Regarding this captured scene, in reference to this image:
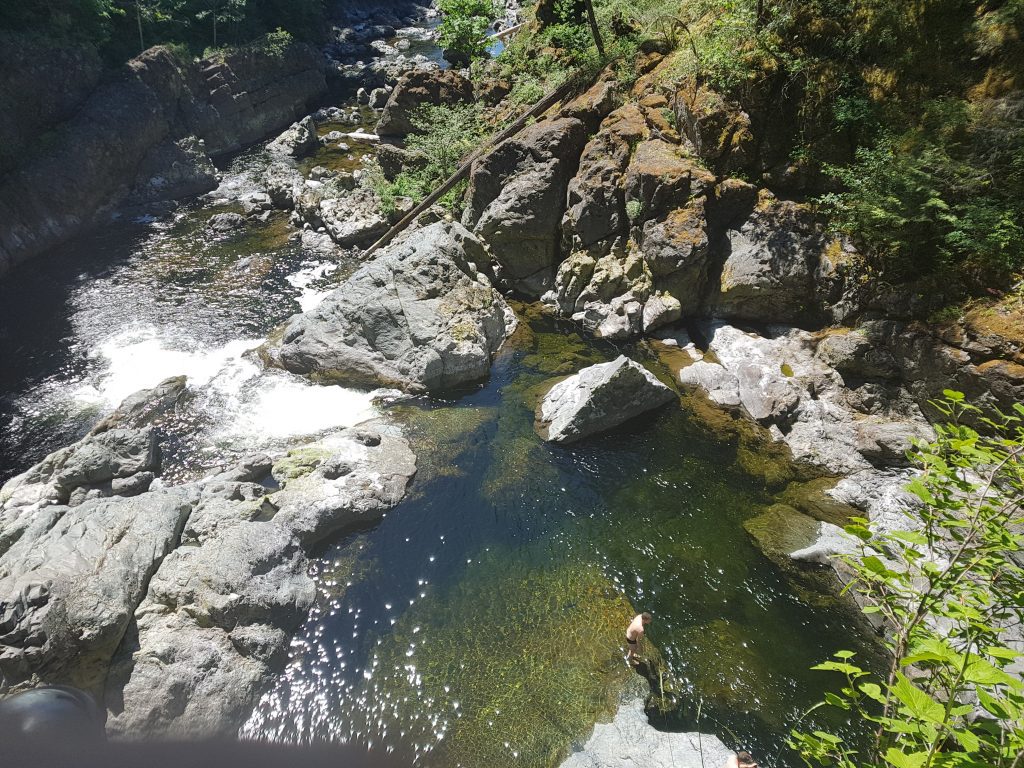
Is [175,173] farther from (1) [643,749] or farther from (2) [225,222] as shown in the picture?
(1) [643,749]

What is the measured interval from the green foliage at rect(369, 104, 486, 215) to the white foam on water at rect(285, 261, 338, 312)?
352cm

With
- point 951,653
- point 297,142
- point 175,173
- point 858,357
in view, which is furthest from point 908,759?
point 297,142

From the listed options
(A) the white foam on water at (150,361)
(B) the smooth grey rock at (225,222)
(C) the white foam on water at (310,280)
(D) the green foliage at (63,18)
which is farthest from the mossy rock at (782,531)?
(D) the green foliage at (63,18)

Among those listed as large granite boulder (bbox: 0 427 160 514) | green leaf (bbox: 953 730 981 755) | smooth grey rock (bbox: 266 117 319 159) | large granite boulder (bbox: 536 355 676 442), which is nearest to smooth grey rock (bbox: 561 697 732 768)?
large granite boulder (bbox: 536 355 676 442)

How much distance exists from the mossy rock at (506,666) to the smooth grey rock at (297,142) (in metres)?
26.8

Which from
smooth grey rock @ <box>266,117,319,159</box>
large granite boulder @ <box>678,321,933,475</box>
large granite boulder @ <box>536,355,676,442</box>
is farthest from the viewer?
smooth grey rock @ <box>266,117,319,159</box>

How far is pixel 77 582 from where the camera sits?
26.7ft

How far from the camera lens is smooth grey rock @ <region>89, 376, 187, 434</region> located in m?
13.0

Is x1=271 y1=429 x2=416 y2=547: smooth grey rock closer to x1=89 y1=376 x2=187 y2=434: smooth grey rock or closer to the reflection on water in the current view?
the reflection on water

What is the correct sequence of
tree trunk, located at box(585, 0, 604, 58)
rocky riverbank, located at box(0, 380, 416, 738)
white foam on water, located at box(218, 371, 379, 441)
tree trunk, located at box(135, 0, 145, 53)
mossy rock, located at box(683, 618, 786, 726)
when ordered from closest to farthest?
rocky riverbank, located at box(0, 380, 416, 738) < mossy rock, located at box(683, 618, 786, 726) < white foam on water, located at box(218, 371, 379, 441) < tree trunk, located at box(585, 0, 604, 58) < tree trunk, located at box(135, 0, 145, 53)

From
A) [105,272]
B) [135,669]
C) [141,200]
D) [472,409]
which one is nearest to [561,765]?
[135,669]

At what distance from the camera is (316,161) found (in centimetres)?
2708

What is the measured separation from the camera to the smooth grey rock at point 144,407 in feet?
42.8

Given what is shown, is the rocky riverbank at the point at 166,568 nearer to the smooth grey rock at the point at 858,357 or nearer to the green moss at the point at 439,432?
the green moss at the point at 439,432
